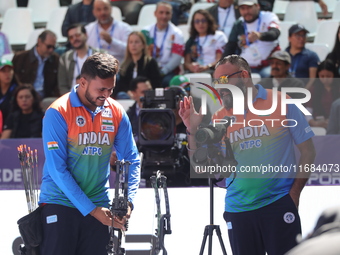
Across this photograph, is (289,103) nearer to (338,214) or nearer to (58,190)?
(58,190)

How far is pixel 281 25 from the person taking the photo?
9.83m

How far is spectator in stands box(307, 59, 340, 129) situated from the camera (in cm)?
741

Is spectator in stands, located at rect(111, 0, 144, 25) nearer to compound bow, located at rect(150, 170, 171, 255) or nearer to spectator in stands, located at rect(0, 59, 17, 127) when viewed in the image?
spectator in stands, located at rect(0, 59, 17, 127)

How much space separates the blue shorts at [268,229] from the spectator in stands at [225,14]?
17.8ft

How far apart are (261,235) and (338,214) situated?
78.4 inches

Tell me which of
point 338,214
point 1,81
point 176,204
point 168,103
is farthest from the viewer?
point 1,81

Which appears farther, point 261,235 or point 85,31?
point 85,31

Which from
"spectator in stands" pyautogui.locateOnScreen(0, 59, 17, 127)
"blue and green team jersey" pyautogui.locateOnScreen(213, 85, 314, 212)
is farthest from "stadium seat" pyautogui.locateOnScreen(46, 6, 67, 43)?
"blue and green team jersey" pyautogui.locateOnScreen(213, 85, 314, 212)

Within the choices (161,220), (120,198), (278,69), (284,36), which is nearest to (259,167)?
(161,220)

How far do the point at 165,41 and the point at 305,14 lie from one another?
2.50m

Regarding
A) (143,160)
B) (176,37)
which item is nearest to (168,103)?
(143,160)

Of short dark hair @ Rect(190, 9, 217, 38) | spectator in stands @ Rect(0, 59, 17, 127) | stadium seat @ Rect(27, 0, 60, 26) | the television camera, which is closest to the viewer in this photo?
the television camera

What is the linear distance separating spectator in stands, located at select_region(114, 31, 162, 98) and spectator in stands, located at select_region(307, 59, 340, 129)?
1973mm

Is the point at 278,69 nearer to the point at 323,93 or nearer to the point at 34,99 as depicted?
the point at 323,93
